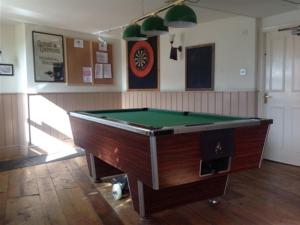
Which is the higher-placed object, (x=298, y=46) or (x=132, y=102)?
(x=298, y=46)

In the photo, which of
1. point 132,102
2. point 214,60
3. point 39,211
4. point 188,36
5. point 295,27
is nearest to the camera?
point 39,211

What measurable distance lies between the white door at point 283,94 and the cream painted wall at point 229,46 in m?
0.27

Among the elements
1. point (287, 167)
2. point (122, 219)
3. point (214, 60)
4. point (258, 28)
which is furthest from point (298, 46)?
point (122, 219)

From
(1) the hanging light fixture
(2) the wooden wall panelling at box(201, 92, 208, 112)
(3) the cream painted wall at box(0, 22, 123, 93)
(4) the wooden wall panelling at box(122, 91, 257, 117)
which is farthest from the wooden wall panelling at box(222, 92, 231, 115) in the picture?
(3) the cream painted wall at box(0, 22, 123, 93)

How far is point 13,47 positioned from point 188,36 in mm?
3135

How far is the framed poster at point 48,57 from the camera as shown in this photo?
4895 millimetres

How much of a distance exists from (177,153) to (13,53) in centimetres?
413

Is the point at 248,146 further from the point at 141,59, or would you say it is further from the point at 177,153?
the point at 141,59

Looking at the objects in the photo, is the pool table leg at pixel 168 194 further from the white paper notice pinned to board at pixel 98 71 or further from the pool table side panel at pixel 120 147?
the white paper notice pinned to board at pixel 98 71

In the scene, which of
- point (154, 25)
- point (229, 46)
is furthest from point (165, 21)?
point (229, 46)

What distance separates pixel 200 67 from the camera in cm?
482

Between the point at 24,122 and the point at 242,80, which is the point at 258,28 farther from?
the point at 24,122

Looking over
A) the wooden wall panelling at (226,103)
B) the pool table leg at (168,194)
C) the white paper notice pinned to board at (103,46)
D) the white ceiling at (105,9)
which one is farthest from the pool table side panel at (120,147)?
the white paper notice pinned to board at (103,46)

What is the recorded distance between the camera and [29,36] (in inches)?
188
